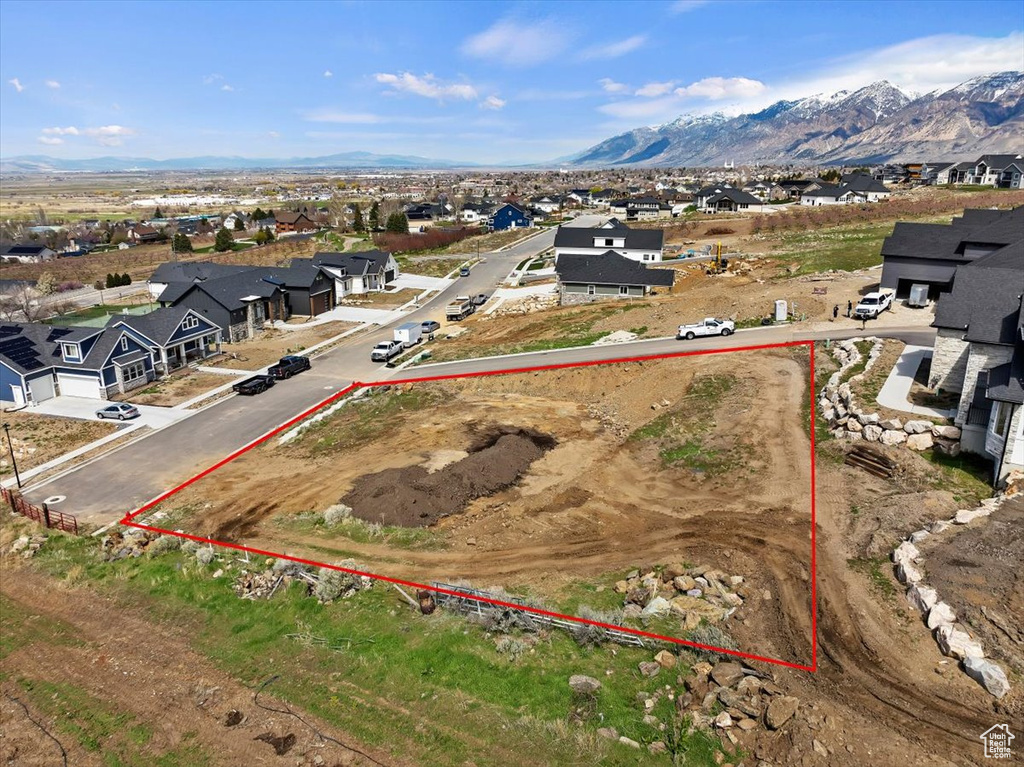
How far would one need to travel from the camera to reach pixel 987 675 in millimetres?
14211

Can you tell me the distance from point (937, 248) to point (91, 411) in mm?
60883

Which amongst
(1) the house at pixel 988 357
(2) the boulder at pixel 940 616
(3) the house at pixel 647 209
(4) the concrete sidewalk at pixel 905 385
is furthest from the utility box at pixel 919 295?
(3) the house at pixel 647 209

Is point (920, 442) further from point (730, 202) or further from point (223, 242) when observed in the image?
point (730, 202)

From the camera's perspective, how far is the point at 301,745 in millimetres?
15102

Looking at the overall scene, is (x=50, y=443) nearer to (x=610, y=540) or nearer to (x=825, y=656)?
(x=610, y=540)

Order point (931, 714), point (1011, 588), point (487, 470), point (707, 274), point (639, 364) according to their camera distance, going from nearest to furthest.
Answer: point (931, 714), point (1011, 588), point (487, 470), point (639, 364), point (707, 274)

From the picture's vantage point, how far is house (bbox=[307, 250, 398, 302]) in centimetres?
7494

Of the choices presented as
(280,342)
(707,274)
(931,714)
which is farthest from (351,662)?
(707,274)

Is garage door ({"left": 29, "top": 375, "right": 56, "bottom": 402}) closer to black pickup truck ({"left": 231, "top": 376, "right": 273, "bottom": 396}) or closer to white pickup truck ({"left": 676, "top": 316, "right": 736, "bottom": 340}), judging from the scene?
black pickup truck ({"left": 231, "top": 376, "right": 273, "bottom": 396})

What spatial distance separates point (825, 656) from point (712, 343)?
3010 cm

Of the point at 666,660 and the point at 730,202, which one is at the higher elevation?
the point at 730,202

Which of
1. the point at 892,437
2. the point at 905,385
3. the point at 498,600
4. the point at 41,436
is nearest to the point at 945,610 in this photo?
the point at 498,600

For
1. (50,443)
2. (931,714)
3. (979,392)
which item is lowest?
(50,443)

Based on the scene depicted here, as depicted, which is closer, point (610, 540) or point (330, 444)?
point (610, 540)
